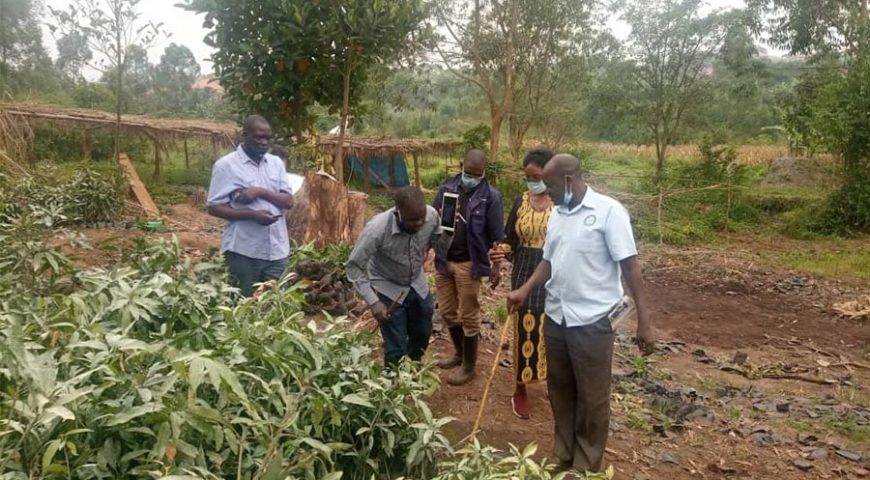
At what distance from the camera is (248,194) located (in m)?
3.71

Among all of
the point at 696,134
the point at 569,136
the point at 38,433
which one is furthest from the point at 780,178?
the point at 38,433

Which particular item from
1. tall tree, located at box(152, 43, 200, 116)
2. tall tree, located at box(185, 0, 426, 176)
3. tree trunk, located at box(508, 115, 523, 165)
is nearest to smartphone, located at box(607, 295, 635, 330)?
tall tree, located at box(185, 0, 426, 176)

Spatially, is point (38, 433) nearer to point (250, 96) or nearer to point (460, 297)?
point (460, 297)

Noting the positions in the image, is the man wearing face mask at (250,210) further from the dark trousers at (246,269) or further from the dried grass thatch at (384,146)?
the dried grass thatch at (384,146)

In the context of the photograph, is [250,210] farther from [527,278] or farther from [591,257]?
[591,257]

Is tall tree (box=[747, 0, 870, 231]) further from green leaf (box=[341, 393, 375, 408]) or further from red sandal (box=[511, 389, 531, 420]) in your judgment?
green leaf (box=[341, 393, 375, 408])

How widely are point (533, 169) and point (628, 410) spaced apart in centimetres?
187

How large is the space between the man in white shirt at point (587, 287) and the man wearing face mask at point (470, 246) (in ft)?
3.12

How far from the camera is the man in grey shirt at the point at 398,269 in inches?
136

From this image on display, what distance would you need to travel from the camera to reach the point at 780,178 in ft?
56.9

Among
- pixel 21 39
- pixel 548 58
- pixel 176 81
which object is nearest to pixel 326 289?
pixel 548 58

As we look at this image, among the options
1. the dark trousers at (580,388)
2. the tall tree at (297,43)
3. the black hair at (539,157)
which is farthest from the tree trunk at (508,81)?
the dark trousers at (580,388)

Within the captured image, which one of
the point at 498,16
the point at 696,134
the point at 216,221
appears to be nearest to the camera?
the point at 216,221

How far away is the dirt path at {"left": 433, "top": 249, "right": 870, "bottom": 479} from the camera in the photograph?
3834mm
